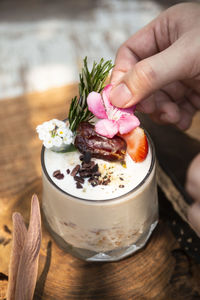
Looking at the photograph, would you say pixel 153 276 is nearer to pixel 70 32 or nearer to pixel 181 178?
pixel 181 178

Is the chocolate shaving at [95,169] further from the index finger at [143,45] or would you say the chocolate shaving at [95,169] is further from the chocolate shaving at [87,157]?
the index finger at [143,45]

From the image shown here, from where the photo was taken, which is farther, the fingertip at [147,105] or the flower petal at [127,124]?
the fingertip at [147,105]

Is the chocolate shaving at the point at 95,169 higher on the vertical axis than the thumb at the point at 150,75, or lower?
lower

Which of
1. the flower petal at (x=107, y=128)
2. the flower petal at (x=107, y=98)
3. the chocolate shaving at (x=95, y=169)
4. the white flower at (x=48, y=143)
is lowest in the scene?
the chocolate shaving at (x=95, y=169)

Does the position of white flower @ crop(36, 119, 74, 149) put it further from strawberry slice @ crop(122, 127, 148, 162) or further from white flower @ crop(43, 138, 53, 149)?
strawberry slice @ crop(122, 127, 148, 162)

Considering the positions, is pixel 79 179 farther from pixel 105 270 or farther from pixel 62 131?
pixel 105 270

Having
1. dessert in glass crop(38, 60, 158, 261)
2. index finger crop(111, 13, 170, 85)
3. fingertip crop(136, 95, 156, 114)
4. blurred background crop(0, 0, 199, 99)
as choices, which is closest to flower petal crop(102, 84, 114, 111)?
dessert in glass crop(38, 60, 158, 261)

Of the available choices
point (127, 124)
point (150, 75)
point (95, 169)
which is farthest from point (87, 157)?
point (150, 75)

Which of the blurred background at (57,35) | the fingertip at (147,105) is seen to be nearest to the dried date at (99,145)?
the fingertip at (147,105)

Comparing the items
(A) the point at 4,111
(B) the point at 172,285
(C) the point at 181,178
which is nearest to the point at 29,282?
(B) the point at 172,285
